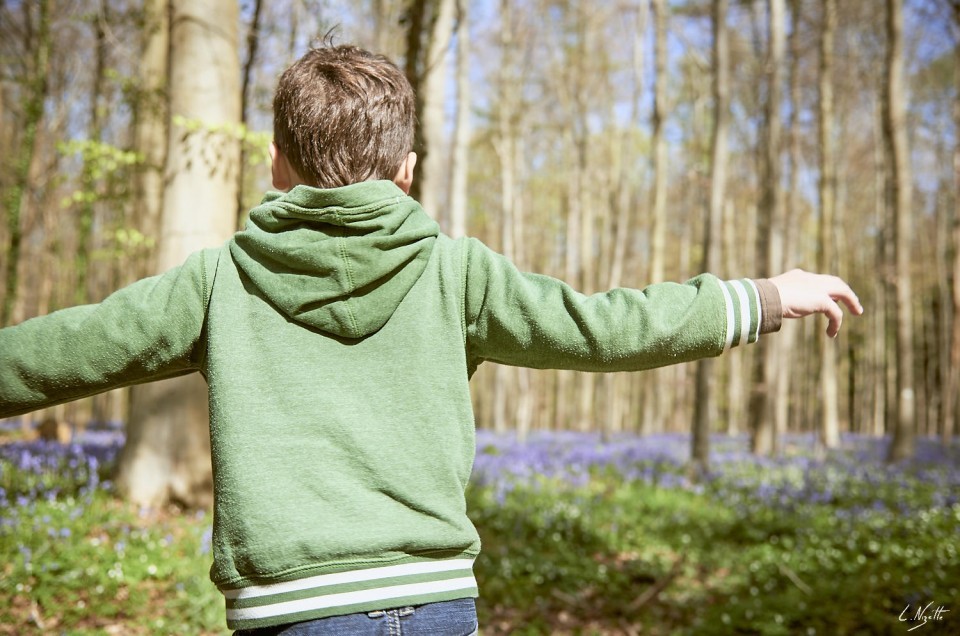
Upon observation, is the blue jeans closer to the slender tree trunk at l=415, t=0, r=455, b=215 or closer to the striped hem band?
the striped hem band

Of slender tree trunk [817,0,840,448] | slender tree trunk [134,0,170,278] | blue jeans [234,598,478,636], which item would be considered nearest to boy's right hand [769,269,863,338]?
blue jeans [234,598,478,636]

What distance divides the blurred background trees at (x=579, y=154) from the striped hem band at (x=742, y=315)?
1.56 metres

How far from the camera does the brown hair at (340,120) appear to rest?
61.9 inches

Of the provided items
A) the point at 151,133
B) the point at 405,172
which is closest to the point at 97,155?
the point at 151,133

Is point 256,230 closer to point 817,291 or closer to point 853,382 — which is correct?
point 817,291

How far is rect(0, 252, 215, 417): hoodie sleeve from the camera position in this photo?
151 cm

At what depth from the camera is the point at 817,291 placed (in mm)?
1592

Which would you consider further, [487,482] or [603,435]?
[603,435]

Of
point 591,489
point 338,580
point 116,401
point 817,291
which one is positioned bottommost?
point 116,401

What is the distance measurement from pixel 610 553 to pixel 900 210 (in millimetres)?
7311

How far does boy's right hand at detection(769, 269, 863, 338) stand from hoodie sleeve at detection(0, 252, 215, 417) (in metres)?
1.22

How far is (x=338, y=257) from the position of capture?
1.51 metres

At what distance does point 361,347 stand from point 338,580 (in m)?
0.45

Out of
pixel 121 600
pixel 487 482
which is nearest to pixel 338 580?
pixel 121 600
